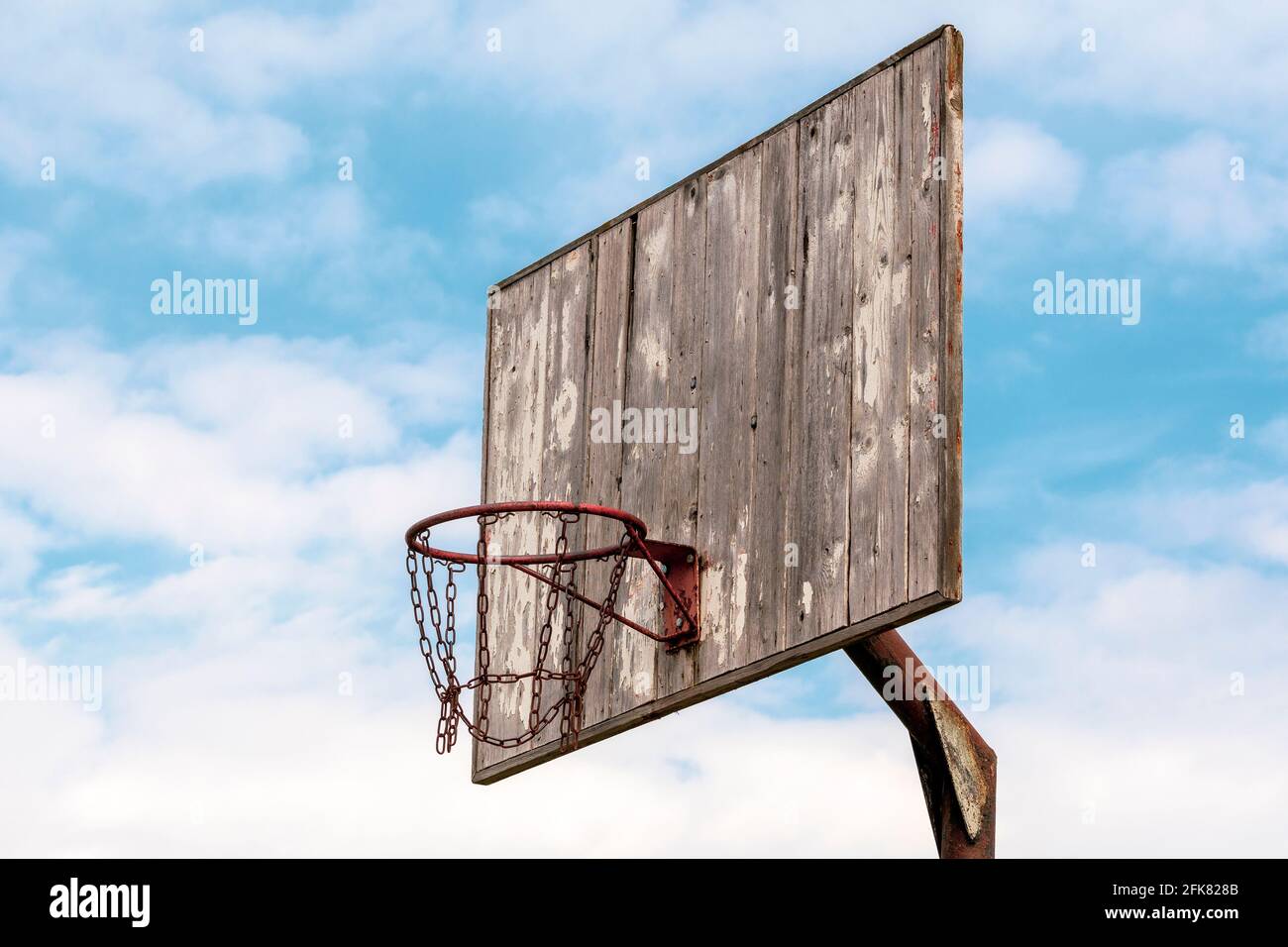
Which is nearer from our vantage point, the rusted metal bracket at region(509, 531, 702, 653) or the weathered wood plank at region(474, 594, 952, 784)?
the weathered wood plank at region(474, 594, 952, 784)

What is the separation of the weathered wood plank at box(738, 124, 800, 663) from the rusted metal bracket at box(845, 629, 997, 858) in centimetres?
90

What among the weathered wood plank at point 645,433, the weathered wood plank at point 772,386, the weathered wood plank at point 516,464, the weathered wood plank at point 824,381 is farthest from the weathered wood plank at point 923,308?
the weathered wood plank at point 516,464

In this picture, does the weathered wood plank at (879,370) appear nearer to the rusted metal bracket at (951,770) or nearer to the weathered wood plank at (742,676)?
the weathered wood plank at (742,676)

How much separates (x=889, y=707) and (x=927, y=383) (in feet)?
5.06

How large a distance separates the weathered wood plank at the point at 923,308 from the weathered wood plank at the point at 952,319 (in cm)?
3

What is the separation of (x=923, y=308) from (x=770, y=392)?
75 centimetres

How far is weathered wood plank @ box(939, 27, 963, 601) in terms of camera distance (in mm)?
5883

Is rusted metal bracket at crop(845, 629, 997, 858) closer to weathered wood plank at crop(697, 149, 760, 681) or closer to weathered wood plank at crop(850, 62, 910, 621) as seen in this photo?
weathered wood plank at crop(697, 149, 760, 681)

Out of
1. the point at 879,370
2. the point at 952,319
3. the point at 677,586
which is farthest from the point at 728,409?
the point at 952,319

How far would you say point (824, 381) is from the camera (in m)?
6.51

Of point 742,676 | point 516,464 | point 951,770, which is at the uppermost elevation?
point 516,464

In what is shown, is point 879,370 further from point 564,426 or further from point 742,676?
point 564,426

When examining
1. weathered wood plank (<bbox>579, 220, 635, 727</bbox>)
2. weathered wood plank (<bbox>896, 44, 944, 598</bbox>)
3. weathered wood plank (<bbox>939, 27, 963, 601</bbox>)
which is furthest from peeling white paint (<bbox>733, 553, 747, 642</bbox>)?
weathered wood plank (<bbox>939, 27, 963, 601</bbox>)
